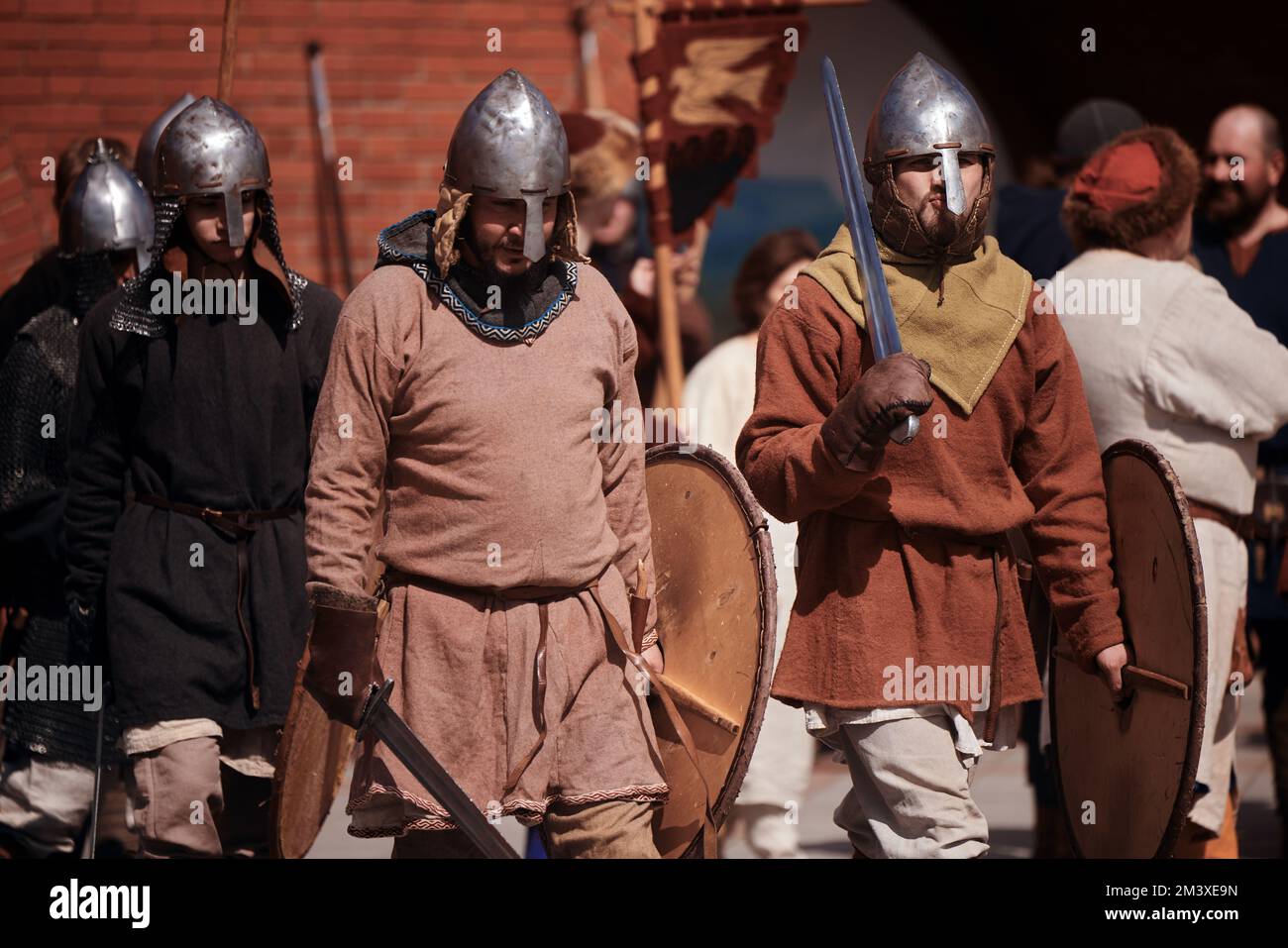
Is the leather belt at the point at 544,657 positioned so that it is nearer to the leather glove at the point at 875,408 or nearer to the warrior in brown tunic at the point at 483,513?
the warrior in brown tunic at the point at 483,513

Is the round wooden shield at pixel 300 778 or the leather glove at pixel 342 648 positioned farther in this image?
the round wooden shield at pixel 300 778

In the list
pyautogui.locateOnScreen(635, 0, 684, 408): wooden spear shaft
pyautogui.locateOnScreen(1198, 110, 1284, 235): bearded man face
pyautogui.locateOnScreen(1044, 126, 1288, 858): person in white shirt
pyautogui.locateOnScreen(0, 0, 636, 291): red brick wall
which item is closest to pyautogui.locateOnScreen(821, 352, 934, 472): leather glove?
pyautogui.locateOnScreen(1044, 126, 1288, 858): person in white shirt

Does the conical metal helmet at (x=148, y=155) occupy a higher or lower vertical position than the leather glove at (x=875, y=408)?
higher

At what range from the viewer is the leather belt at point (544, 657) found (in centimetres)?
444

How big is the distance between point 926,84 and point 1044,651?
1.62m

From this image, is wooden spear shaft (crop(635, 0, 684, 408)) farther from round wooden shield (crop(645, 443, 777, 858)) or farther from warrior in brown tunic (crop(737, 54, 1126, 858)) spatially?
warrior in brown tunic (crop(737, 54, 1126, 858))

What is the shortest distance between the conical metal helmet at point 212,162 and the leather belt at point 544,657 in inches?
41.2

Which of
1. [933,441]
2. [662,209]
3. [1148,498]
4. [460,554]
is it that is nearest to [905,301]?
[933,441]

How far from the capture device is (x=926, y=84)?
14.9 feet

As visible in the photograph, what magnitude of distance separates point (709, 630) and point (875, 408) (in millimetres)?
767

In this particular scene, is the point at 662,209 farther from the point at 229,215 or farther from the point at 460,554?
the point at 460,554

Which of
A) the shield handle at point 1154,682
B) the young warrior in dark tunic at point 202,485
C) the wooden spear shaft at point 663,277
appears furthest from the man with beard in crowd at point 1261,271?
the young warrior in dark tunic at point 202,485

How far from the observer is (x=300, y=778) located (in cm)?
476

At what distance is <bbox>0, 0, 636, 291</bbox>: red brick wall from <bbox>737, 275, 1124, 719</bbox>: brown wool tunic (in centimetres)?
472
